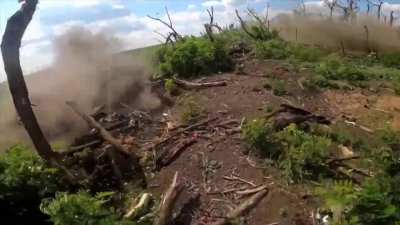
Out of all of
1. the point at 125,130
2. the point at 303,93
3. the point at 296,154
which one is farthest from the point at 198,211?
the point at 303,93

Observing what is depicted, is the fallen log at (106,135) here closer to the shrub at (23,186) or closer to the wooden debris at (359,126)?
the shrub at (23,186)

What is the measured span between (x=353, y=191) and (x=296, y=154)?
1.98 metres

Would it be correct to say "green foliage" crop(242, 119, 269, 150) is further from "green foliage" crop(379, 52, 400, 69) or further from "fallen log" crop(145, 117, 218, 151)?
"green foliage" crop(379, 52, 400, 69)

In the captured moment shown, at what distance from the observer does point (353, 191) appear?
656 centimetres

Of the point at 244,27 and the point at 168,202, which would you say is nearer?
the point at 168,202

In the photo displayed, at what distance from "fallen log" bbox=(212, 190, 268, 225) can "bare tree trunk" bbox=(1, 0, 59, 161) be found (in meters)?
3.06

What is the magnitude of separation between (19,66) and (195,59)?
6237 millimetres

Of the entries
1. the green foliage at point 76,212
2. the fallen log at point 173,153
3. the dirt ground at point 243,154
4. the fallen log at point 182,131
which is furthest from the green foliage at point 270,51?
the green foliage at point 76,212

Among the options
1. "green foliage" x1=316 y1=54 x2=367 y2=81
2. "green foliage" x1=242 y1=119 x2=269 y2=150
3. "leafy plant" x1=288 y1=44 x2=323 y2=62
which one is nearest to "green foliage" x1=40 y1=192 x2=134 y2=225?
"green foliage" x1=242 y1=119 x2=269 y2=150

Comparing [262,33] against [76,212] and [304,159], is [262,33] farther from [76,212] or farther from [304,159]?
[76,212]

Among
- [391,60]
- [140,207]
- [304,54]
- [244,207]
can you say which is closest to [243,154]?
[244,207]

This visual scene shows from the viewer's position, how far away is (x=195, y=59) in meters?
14.2

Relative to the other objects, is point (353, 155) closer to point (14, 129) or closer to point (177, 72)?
point (177, 72)

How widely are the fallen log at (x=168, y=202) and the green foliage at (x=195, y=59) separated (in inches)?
235
